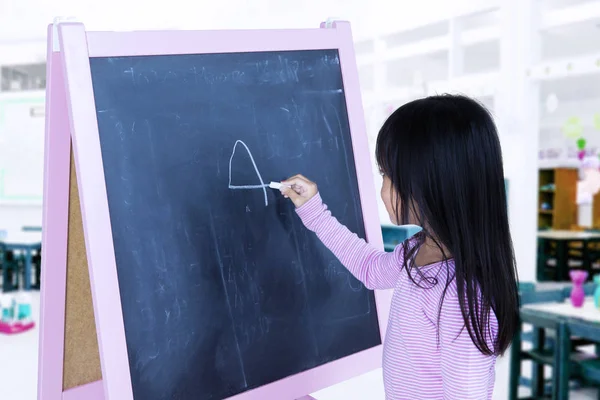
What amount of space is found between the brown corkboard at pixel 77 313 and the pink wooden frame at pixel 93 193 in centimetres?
1

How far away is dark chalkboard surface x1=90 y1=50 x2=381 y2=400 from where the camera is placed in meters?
1.15

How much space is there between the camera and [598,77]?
10188 mm

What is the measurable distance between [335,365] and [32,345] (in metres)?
4.18

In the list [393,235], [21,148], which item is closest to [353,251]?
[393,235]

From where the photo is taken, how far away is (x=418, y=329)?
127 cm

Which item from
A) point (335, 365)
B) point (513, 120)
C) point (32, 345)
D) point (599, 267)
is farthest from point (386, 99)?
point (335, 365)

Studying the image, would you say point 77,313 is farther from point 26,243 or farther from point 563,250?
point 563,250

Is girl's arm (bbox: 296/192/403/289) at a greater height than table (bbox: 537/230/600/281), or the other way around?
girl's arm (bbox: 296/192/403/289)

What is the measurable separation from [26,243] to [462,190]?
693 centimetres

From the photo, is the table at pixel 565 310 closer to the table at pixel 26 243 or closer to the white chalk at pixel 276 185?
the white chalk at pixel 276 185

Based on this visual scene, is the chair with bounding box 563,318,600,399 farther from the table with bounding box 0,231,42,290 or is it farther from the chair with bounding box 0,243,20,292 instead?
the chair with bounding box 0,243,20,292

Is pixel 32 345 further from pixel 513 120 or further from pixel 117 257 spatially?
pixel 513 120

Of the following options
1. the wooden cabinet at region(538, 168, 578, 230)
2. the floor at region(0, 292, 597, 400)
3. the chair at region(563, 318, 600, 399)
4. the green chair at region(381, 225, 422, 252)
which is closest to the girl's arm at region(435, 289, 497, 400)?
the floor at region(0, 292, 597, 400)

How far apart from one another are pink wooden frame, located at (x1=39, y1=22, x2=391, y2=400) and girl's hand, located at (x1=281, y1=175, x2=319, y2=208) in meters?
0.31
